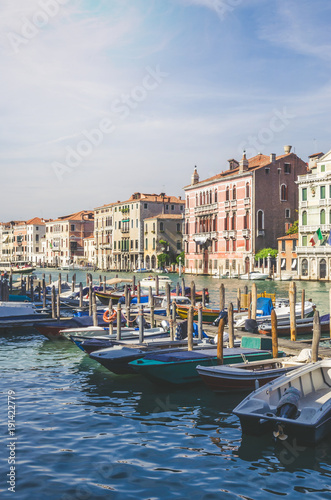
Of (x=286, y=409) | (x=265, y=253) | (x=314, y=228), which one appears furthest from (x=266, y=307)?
(x=265, y=253)

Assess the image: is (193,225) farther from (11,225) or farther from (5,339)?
(11,225)

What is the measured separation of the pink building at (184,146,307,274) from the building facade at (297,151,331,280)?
386cm

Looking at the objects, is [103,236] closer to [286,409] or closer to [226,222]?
[226,222]

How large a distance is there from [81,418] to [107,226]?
7906 centimetres

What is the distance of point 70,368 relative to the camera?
1335 cm

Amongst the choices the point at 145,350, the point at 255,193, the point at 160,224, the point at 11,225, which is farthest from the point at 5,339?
the point at 11,225

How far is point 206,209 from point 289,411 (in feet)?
172

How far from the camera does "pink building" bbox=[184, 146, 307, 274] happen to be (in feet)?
171

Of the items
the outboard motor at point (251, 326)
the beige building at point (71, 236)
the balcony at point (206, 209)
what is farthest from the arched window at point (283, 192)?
the beige building at point (71, 236)

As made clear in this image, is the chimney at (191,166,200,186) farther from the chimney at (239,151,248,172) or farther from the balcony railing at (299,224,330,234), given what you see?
the balcony railing at (299,224,330,234)

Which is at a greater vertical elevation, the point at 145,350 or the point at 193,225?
the point at 193,225

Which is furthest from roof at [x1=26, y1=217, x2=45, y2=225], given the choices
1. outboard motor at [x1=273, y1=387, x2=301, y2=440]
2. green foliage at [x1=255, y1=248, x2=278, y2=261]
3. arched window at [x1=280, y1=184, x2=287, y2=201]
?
outboard motor at [x1=273, y1=387, x2=301, y2=440]

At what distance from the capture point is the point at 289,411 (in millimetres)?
8016

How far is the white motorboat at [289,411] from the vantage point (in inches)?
311
